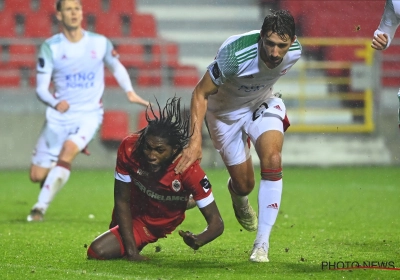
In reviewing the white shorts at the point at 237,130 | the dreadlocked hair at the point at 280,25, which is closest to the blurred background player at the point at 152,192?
the white shorts at the point at 237,130

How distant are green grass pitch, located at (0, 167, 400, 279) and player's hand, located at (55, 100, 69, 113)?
3.84 ft

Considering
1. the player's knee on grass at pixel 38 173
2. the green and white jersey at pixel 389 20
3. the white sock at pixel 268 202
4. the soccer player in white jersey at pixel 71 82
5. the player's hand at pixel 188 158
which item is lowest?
the player's knee on grass at pixel 38 173

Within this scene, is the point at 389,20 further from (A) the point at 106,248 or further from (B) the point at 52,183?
(B) the point at 52,183

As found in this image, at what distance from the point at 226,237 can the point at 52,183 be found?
90.8 inches

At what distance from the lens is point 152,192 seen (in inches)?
230

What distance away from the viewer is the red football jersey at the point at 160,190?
559 centimetres

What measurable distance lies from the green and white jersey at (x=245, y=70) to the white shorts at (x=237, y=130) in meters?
0.12

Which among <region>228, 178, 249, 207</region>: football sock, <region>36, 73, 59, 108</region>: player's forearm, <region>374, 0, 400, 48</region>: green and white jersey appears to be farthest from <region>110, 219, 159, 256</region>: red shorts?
<region>36, 73, 59, 108</region>: player's forearm

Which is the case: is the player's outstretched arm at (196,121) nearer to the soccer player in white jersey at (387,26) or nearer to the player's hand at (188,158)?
the player's hand at (188,158)

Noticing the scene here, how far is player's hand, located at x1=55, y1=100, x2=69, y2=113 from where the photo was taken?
8742mm

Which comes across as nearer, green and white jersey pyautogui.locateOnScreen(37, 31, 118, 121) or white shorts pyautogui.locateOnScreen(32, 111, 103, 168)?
white shorts pyautogui.locateOnScreen(32, 111, 103, 168)

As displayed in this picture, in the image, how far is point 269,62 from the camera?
6.10 meters

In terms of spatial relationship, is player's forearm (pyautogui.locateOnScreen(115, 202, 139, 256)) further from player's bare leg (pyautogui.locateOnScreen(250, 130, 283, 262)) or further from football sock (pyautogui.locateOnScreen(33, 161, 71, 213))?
football sock (pyautogui.locateOnScreen(33, 161, 71, 213))

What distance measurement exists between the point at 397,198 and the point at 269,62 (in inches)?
229
